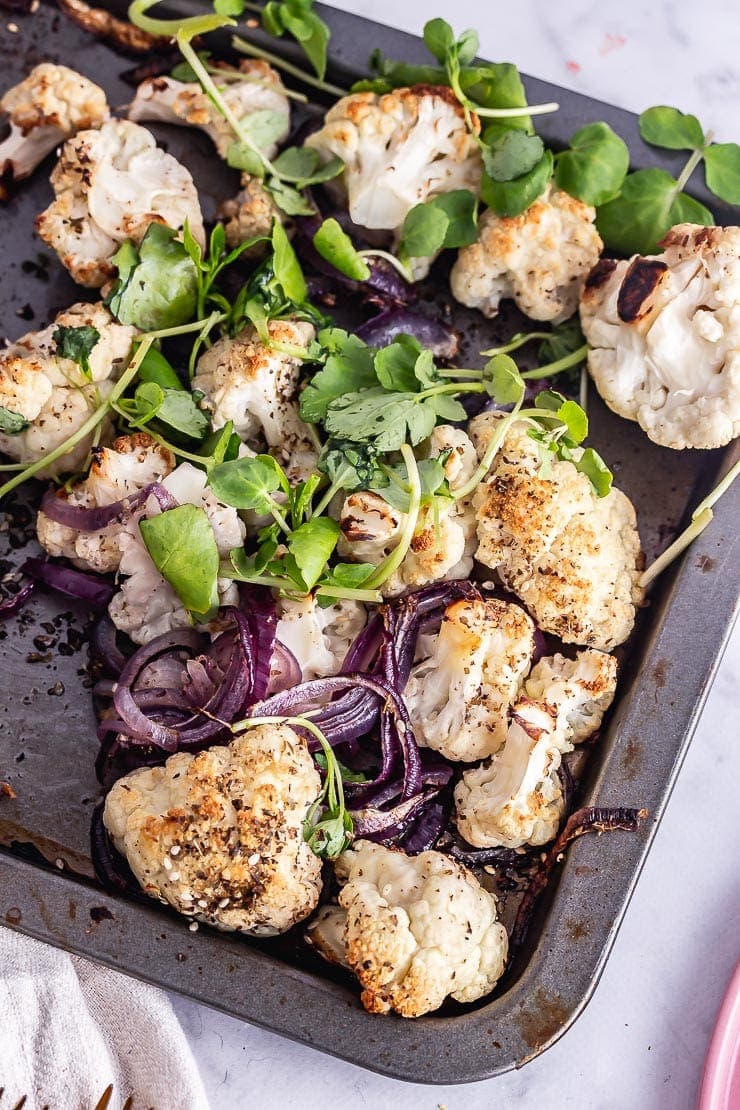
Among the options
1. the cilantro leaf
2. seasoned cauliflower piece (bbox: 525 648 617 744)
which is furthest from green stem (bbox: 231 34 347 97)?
seasoned cauliflower piece (bbox: 525 648 617 744)

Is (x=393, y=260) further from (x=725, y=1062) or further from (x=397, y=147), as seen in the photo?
(x=725, y=1062)

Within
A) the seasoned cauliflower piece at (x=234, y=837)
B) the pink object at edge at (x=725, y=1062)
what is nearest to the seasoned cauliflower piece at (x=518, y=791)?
the seasoned cauliflower piece at (x=234, y=837)

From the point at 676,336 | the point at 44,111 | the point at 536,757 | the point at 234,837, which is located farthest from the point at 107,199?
the point at 536,757

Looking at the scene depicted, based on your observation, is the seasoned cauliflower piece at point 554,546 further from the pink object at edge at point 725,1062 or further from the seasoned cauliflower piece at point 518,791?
the pink object at edge at point 725,1062

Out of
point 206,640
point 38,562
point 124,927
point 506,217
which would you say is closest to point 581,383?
point 506,217

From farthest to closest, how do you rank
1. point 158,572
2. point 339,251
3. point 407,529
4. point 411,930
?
point 339,251 < point 158,572 < point 407,529 < point 411,930

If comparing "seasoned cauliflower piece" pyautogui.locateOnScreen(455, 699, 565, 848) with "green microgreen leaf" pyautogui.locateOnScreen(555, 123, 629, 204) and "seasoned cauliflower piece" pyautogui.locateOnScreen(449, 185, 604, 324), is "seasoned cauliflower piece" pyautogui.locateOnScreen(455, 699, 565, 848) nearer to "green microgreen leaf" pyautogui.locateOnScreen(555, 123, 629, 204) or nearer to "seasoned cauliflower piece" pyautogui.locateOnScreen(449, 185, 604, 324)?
"seasoned cauliflower piece" pyautogui.locateOnScreen(449, 185, 604, 324)
